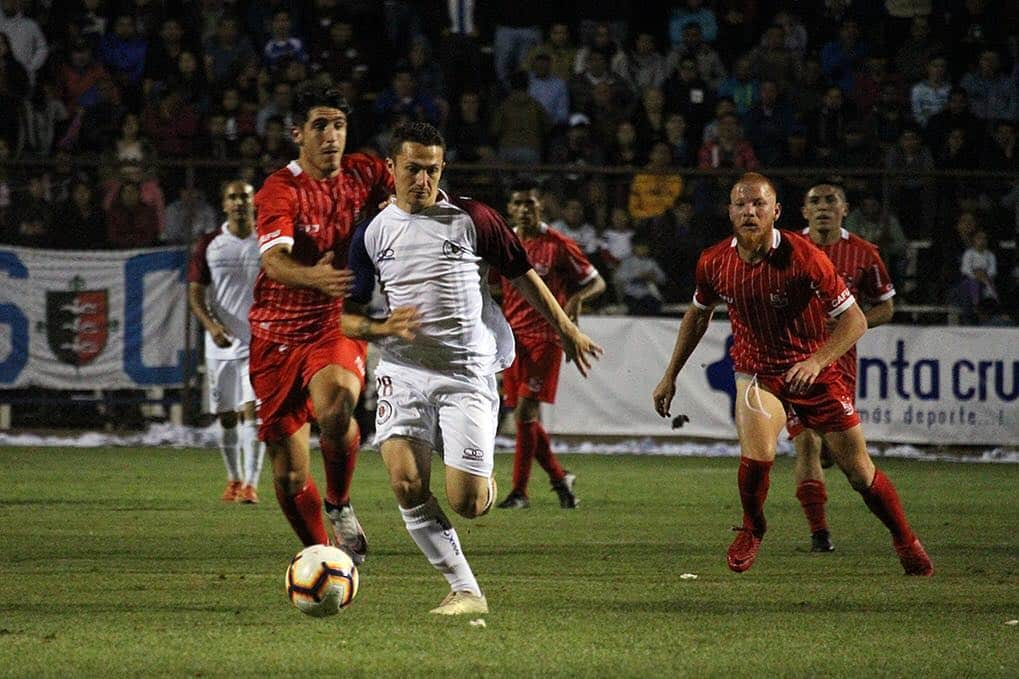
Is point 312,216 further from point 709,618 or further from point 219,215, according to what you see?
point 219,215

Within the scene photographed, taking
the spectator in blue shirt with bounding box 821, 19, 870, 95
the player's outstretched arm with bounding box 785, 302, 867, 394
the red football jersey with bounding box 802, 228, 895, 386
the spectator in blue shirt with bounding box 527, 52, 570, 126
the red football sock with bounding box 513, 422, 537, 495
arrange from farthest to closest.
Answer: the spectator in blue shirt with bounding box 821, 19, 870, 95 < the spectator in blue shirt with bounding box 527, 52, 570, 126 < the red football sock with bounding box 513, 422, 537, 495 < the red football jersey with bounding box 802, 228, 895, 386 < the player's outstretched arm with bounding box 785, 302, 867, 394

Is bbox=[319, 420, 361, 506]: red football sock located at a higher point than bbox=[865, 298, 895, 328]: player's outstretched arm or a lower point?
lower

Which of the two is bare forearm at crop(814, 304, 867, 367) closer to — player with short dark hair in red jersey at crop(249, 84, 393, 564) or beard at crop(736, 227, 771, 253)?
beard at crop(736, 227, 771, 253)

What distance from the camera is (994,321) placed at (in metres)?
18.2

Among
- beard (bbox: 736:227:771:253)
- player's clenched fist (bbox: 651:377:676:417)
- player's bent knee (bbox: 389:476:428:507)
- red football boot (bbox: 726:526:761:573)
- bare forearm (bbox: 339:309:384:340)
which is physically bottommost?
red football boot (bbox: 726:526:761:573)

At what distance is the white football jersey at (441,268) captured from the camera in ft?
24.1

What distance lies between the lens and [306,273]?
7.74 meters

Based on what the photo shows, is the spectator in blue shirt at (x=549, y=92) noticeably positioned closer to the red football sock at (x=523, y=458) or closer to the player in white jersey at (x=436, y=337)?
the red football sock at (x=523, y=458)

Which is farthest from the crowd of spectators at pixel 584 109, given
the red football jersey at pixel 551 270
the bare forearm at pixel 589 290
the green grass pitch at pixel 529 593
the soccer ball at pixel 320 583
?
the soccer ball at pixel 320 583

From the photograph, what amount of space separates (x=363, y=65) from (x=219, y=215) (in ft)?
10.7

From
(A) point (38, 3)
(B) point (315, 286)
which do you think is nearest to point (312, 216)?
(B) point (315, 286)

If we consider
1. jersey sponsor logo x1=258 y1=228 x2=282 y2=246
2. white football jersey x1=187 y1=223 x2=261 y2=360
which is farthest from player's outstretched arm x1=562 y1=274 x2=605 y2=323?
jersey sponsor logo x1=258 y1=228 x2=282 y2=246

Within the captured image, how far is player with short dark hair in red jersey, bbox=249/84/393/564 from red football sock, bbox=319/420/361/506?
0.07 metres

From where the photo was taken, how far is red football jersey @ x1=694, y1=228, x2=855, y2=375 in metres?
8.87
